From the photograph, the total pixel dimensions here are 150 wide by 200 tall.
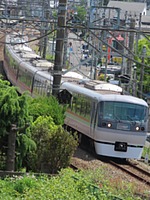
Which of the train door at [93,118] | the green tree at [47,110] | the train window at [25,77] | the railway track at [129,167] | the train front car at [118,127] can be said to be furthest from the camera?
the train window at [25,77]

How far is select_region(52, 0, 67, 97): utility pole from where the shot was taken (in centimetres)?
2097

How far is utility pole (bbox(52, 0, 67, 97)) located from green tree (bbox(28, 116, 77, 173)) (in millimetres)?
6037

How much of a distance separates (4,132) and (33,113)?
4.55 metres

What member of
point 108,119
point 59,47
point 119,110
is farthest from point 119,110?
point 59,47

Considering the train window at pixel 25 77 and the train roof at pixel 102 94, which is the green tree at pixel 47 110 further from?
the train window at pixel 25 77

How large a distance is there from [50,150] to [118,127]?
161 inches

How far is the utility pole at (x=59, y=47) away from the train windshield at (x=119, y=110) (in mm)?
3259

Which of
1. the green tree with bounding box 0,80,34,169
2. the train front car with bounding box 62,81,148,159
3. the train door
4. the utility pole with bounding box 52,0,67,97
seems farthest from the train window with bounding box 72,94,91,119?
the green tree with bounding box 0,80,34,169

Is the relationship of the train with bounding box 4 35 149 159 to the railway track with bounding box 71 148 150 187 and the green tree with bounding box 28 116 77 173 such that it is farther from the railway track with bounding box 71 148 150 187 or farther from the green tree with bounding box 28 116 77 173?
the green tree with bounding box 28 116 77 173

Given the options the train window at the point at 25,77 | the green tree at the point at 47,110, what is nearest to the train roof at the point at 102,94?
the green tree at the point at 47,110

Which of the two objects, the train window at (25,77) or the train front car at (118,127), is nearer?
the train front car at (118,127)

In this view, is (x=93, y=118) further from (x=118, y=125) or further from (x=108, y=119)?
(x=118, y=125)

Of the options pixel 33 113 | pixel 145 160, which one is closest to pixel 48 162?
pixel 33 113

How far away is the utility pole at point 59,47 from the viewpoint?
21.0 m
